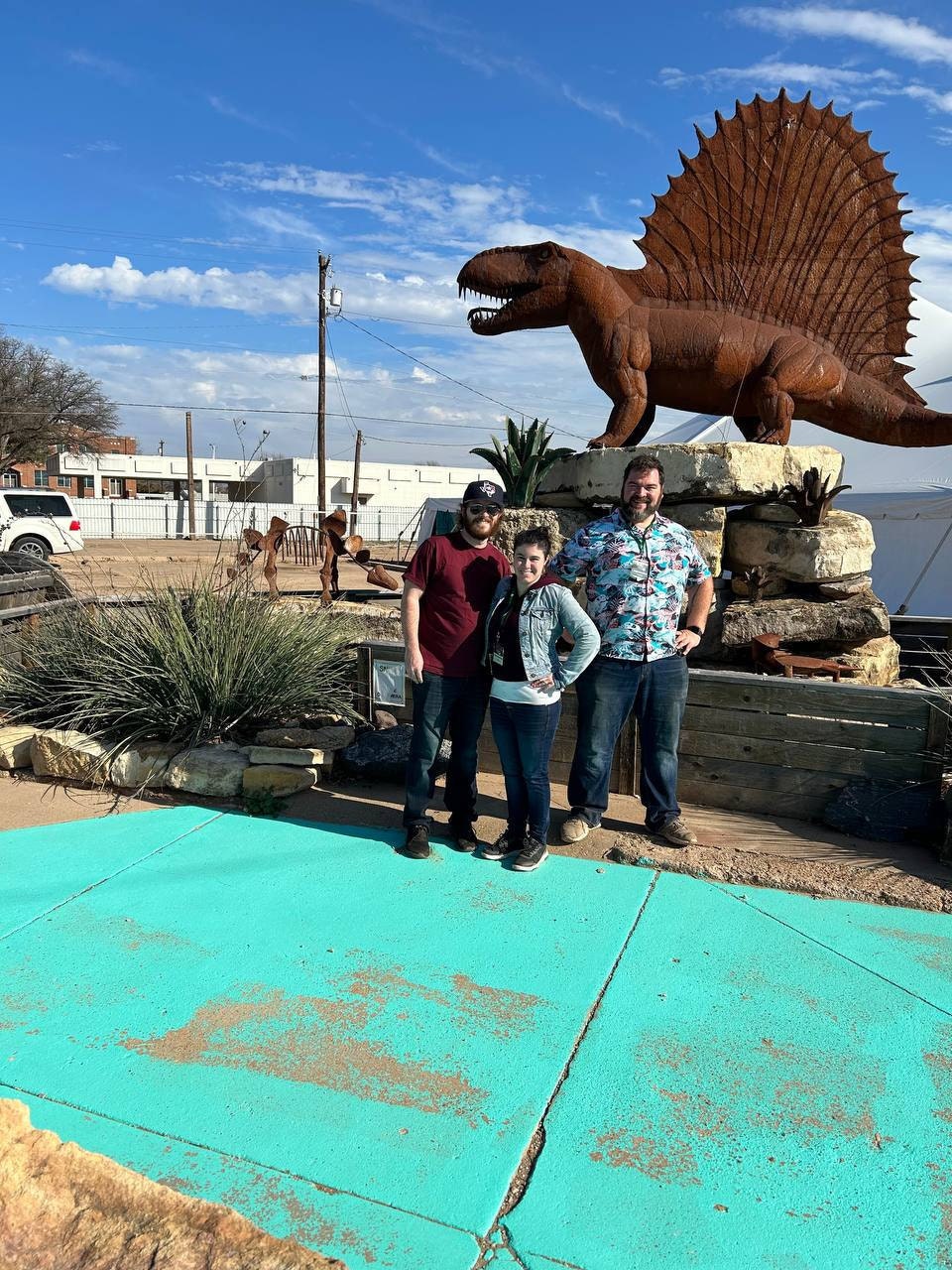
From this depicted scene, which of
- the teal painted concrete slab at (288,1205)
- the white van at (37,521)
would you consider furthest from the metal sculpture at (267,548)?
the white van at (37,521)

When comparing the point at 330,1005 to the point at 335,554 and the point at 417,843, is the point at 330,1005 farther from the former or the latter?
the point at 335,554

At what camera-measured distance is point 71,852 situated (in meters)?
3.83

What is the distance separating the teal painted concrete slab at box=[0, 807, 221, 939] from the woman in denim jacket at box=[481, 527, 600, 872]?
1.63m

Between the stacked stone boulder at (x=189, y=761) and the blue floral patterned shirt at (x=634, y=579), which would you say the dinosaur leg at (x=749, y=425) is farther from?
the stacked stone boulder at (x=189, y=761)

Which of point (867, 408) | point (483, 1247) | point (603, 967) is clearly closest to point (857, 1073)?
point (603, 967)

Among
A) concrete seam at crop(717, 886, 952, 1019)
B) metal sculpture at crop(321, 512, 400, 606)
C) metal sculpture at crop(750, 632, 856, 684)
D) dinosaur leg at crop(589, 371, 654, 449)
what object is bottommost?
concrete seam at crop(717, 886, 952, 1019)

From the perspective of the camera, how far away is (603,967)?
2961mm

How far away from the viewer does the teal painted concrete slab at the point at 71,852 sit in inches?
132

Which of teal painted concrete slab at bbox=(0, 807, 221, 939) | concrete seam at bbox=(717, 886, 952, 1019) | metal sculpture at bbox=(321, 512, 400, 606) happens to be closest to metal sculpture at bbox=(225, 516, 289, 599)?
metal sculpture at bbox=(321, 512, 400, 606)

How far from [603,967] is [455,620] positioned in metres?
1.49

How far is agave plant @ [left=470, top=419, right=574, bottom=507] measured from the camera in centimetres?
661

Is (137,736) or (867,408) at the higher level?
(867,408)

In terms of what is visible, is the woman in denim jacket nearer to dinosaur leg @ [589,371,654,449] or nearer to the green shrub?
the green shrub

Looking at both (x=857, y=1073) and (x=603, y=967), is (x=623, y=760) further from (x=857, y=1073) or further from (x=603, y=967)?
(x=857, y=1073)
